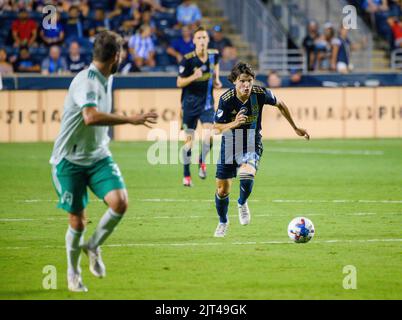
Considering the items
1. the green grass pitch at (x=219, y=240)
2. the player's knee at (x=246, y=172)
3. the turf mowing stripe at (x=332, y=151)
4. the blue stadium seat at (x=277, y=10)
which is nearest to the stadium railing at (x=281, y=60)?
the blue stadium seat at (x=277, y=10)

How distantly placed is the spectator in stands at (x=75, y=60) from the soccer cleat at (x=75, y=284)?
17887 mm

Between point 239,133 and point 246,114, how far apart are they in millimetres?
264

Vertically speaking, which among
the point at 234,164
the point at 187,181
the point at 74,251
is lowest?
the point at 187,181

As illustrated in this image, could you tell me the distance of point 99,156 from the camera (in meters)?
8.67

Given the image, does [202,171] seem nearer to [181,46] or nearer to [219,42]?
[181,46]

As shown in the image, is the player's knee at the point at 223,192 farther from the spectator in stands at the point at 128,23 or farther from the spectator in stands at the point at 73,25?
the spectator in stands at the point at 128,23

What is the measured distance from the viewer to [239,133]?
1205cm

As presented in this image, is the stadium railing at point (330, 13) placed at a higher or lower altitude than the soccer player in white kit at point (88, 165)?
higher

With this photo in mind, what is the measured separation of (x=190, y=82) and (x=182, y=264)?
26.7ft

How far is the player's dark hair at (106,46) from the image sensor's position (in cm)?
852

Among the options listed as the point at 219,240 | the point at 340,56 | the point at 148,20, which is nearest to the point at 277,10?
the point at 340,56

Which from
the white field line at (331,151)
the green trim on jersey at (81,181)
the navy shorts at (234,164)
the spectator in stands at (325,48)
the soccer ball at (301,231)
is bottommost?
the white field line at (331,151)
